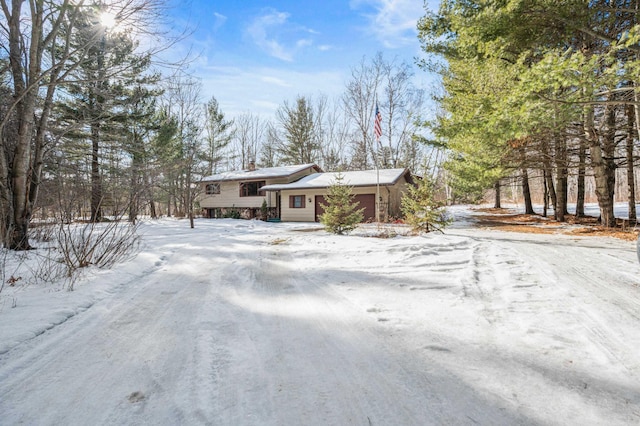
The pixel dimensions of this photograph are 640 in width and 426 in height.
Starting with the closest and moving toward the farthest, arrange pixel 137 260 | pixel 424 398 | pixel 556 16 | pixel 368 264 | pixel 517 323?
pixel 424 398
pixel 517 323
pixel 368 264
pixel 137 260
pixel 556 16

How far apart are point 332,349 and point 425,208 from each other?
308 inches

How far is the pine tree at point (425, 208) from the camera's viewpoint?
9.12 metres

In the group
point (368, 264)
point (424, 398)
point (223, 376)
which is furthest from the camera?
point (368, 264)

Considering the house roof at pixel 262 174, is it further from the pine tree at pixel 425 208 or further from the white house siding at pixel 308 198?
the pine tree at pixel 425 208

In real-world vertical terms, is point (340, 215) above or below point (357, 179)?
below

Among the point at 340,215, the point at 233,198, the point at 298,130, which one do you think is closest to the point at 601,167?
the point at 340,215

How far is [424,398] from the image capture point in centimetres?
175

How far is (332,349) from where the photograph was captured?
238 centimetres

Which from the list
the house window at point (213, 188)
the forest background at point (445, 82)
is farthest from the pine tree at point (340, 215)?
the house window at point (213, 188)

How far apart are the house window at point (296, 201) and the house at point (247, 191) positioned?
4.08 ft

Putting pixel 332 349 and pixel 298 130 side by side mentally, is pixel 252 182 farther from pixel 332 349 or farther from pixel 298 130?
pixel 332 349

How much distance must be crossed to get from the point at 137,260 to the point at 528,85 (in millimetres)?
8778

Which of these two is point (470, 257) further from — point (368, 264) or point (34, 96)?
point (34, 96)

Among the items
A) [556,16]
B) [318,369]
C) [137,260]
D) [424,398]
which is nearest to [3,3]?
[137,260]
